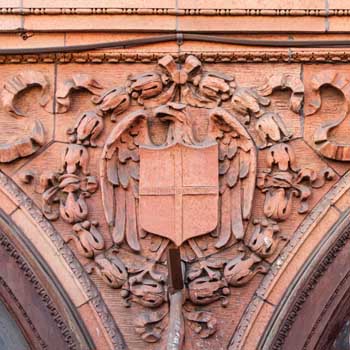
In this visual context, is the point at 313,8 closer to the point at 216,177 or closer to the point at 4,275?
the point at 216,177

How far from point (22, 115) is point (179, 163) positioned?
101cm

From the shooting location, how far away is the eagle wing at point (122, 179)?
1169 cm

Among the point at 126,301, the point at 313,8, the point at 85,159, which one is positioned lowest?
the point at 126,301

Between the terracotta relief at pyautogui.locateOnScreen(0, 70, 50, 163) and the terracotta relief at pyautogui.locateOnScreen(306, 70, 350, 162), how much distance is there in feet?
5.36

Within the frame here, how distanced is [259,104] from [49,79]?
51.0 inches

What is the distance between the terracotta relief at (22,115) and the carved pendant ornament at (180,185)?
152 millimetres

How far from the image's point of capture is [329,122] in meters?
11.8

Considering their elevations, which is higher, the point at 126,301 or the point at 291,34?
the point at 291,34

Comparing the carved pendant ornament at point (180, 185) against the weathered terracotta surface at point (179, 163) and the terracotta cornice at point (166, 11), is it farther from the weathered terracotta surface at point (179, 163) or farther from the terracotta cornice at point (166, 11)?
the terracotta cornice at point (166, 11)

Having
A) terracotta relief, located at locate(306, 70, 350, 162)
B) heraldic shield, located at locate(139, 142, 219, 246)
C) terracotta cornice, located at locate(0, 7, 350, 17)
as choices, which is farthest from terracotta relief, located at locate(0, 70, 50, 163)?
terracotta relief, located at locate(306, 70, 350, 162)

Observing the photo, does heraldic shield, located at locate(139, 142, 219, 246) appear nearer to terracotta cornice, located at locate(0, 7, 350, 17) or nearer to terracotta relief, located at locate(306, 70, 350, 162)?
terracotta relief, located at locate(306, 70, 350, 162)

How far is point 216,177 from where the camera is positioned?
38.3 ft

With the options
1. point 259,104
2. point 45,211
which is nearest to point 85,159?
point 45,211

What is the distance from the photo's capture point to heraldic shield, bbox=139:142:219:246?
11648mm
